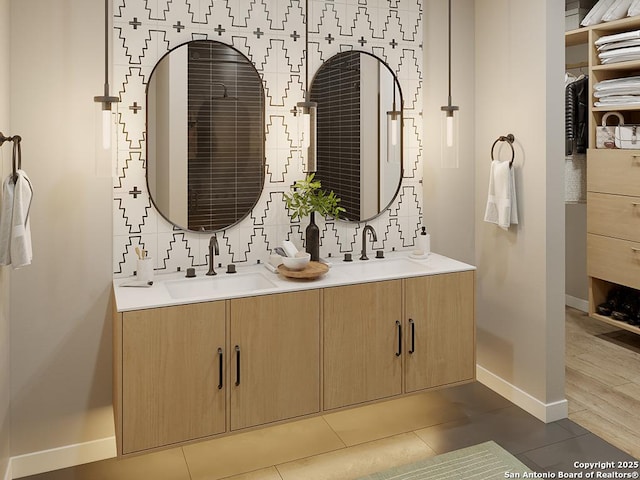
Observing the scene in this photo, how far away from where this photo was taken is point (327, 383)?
2518 millimetres

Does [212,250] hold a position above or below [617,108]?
below

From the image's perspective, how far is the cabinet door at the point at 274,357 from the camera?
2.34 m

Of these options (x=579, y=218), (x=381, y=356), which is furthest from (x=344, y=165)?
(x=579, y=218)

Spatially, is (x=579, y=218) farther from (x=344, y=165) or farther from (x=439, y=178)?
(x=344, y=165)

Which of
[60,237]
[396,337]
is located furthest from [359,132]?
[60,237]

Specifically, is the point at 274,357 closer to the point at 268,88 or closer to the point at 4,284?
the point at 4,284

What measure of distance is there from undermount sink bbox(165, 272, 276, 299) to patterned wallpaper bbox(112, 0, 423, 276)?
166 millimetres

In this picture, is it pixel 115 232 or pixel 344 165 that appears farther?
pixel 344 165

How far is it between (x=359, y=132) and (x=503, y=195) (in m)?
0.87

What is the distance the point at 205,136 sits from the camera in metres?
2.70

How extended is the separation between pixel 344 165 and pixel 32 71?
158cm

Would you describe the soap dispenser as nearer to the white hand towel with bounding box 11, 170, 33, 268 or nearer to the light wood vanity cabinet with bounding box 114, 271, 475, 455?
the light wood vanity cabinet with bounding box 114, 271, 475, 455

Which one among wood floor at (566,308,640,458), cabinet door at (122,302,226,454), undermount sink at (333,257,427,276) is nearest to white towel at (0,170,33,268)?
cabinet door at (122,302,226,454)

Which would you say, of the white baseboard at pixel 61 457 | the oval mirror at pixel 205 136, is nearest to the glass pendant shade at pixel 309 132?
the oval mirror at pixel 205 136
